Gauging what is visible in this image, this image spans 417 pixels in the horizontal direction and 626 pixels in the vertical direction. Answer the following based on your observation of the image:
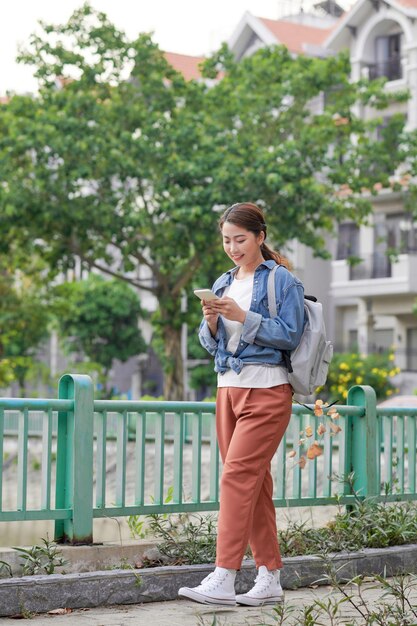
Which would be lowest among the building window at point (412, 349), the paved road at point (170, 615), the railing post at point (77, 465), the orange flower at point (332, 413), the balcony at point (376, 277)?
the paved road at point (170, 615)

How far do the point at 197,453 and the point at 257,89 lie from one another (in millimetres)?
22811

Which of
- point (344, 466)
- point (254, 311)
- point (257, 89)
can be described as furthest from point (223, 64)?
point (254, 311)

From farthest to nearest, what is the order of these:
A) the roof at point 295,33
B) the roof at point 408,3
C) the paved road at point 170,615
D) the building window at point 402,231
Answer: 1. the roof at point 295,33
2. the building window at point 402,231
3. the roof at point 408,3
4. the paved road at point 170,615

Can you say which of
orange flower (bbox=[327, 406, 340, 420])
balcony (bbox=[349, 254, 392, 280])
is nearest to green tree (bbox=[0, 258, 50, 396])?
balcony (bbox=[349, 254, 392, 280])

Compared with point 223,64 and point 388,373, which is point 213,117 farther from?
point 388,373

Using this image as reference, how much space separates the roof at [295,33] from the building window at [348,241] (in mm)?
5879

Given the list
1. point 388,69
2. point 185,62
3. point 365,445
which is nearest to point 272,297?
point 365,445

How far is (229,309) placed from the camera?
20.0 ft

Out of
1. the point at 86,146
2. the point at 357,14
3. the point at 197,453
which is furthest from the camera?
the point at 357,14

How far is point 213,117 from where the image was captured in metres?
30.0

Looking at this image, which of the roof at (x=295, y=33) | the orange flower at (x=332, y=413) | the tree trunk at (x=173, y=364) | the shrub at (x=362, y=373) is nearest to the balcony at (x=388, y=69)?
the roof at (x=295, y=33)

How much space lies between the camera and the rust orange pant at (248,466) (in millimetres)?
6113

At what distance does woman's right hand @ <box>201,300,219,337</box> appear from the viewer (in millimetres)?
6113

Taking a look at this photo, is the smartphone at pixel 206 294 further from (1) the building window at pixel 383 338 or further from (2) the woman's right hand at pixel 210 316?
(1) the building window at pixel 383 338
